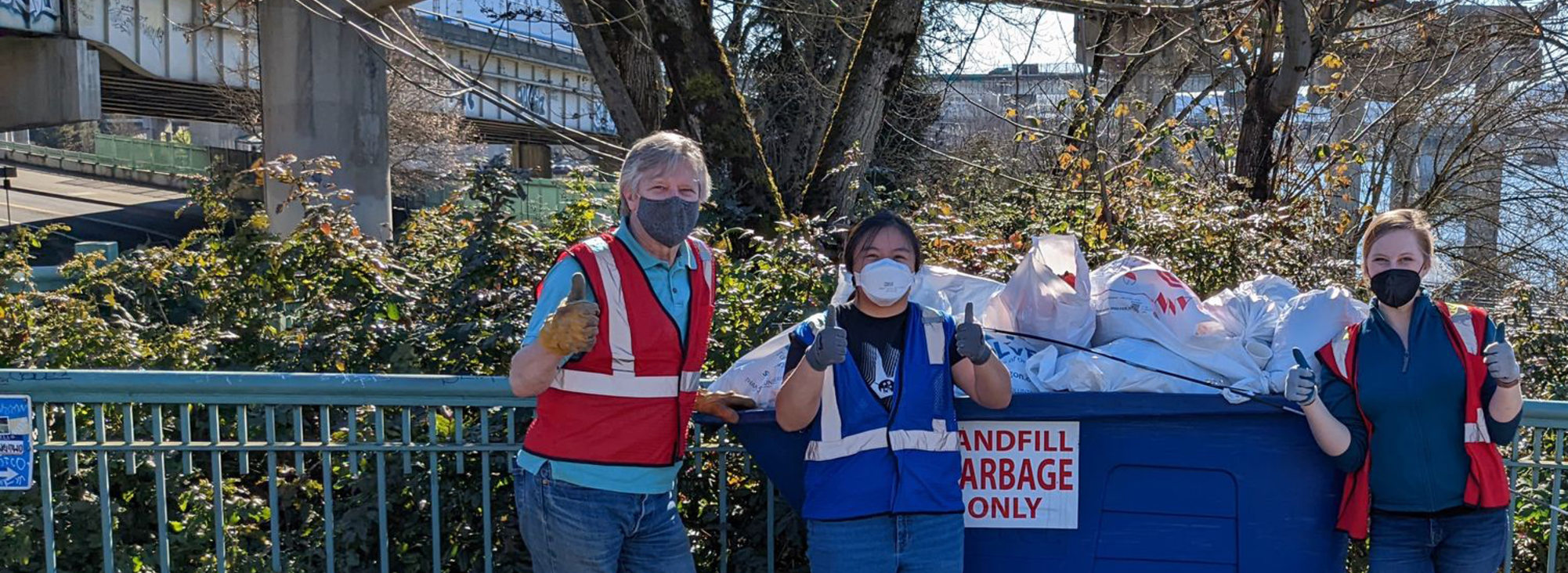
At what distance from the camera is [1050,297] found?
3.26 meters

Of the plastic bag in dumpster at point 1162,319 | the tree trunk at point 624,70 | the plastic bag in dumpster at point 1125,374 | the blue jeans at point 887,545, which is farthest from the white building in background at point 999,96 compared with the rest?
the blue jeans at point 887,545

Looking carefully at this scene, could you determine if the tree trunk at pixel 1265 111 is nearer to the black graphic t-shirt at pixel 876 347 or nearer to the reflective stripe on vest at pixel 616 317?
the black graphic t-shirt at pixel 876 347

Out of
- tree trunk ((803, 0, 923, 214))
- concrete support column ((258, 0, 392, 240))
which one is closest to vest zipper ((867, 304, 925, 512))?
tree trunk ((803, 0, 923, 214))

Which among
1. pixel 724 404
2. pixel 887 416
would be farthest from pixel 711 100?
pixel 887 416

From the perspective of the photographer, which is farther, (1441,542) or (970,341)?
(1441,542)

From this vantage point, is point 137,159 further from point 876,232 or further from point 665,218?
point 876,232

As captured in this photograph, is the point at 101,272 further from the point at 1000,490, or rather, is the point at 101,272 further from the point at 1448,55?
the point at 1448,55

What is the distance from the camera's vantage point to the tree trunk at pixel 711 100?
655 cm

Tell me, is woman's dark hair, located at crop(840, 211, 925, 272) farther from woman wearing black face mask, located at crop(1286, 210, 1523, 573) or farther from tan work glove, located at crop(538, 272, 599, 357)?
woman wearing black face mask, located at crop(1286, 210, 1523, 573)

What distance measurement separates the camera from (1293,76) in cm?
739

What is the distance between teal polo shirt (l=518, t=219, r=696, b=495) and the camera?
9.02 feet

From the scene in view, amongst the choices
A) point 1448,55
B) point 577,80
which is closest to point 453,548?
point 1448,55

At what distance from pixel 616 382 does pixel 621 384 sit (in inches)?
0.5

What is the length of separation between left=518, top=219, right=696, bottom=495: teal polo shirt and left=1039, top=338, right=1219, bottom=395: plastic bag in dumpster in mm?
896
